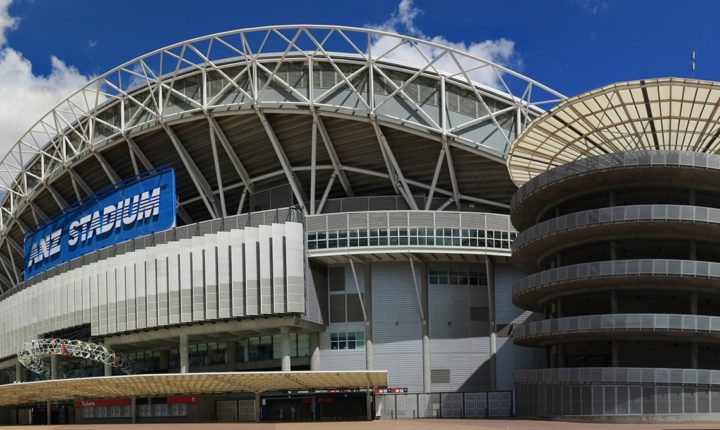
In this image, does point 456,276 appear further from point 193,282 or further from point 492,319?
point 193,282

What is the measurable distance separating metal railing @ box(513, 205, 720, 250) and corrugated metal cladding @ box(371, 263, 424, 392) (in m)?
20.7

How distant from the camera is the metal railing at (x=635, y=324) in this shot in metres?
58.2

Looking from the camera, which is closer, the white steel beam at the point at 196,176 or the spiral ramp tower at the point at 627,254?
the spiral ramp tower at the point at 627,254

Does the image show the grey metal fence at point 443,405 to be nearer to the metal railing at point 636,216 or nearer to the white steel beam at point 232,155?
the metal railing at point 636,216

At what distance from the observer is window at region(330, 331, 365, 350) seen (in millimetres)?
81875

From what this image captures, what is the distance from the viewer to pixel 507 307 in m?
81.4

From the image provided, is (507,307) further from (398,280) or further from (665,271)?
(665,271)

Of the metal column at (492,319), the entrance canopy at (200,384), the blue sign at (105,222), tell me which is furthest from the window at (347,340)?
the blue sign at (105,222)

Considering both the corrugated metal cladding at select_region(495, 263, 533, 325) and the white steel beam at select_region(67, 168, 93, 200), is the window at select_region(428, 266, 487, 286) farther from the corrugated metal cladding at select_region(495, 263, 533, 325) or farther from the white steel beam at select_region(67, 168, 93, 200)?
the white steel beam at select_region(67, 168, 93, 200)

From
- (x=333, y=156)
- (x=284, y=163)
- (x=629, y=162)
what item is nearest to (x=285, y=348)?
(x=284, y=163)

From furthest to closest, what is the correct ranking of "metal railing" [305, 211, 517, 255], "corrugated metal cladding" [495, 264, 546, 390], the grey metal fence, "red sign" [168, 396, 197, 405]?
"corrugated metal cladding" [495, 264, 546, 390] → "metal railing" [305, 211, 517, 255] → "red sign" [168, 396, 197, 405] → the grey metal fence

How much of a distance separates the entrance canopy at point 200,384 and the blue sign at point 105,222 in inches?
722

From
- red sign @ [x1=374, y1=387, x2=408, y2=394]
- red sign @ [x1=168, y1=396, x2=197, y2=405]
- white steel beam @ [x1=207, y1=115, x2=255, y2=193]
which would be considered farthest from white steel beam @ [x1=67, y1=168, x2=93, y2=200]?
red sign @ [x1=374, y1=387, x2=408, y2=394]

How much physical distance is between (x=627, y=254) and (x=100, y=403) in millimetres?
47909
